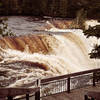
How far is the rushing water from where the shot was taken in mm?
5012

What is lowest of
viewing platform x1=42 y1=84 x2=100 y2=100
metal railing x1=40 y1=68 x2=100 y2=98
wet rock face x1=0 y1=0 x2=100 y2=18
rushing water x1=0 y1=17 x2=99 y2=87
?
viewing platform x1=42 y1=84 x2=100 y2=100

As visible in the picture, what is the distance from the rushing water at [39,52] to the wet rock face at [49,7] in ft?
0.72

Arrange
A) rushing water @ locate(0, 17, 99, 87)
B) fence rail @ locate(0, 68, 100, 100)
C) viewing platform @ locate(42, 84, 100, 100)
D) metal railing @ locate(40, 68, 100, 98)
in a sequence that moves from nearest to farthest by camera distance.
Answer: viewing platform @ locate(42, 84, 100, 100) < rushing water @ locate(0, 17, 99, 87) < fence rail @ locate(0, 68, 100, 100) < metal railing @ locate(40, 68, 100, 98)

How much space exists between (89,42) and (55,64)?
1540 mm

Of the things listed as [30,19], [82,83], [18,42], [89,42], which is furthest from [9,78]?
[89,42]

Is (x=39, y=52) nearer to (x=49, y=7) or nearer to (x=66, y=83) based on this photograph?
(x=66, y=83)

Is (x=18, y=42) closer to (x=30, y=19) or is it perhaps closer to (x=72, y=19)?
(x=30, y=19)

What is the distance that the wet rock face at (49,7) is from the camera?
5.34m

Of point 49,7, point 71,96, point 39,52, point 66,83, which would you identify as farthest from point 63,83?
point 49,7

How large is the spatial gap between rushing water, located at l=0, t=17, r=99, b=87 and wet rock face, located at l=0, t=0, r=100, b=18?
0.22 metres

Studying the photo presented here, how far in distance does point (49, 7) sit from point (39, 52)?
4.18 ft

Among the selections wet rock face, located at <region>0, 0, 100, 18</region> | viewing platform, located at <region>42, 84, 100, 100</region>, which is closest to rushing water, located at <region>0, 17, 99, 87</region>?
wet rock face, located at <region>0, 0, 100, 18</region>

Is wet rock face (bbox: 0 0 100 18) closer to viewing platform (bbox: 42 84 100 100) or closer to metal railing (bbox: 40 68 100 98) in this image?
metal railing (bbox: 40 68 100 98)

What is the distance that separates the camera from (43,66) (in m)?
5.54
